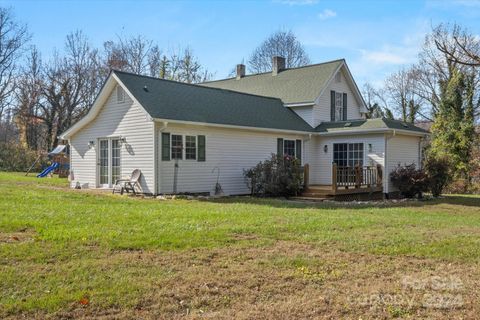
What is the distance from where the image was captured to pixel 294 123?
20156 millimetres

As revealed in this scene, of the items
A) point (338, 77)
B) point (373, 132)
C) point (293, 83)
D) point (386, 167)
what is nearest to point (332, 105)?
point (338, 77)

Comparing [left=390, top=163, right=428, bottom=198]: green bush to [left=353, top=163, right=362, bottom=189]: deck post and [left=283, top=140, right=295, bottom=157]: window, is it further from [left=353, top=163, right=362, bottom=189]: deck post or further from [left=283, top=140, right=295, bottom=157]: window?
[left=283, top=140, right=295, bottom=157]: window

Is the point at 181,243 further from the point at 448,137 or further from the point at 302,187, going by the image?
the point at 448,137

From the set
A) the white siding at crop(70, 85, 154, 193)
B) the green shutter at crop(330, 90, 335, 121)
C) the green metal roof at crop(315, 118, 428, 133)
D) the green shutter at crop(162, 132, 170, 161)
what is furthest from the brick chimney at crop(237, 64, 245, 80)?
the green shutter at crop(162, 132, 170, 161)

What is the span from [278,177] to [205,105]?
158 inches

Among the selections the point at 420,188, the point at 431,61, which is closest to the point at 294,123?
the point at 420,188

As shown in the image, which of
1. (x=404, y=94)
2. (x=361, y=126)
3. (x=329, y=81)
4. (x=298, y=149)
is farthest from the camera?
(x=404, y=94)

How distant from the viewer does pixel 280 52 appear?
46.8m

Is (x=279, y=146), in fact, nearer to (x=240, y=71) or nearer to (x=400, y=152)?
(x=400, y=152)

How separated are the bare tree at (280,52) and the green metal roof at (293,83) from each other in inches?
818

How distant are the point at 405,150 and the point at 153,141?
1124 cm

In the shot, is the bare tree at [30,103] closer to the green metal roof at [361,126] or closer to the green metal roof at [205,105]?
the green metal roof at [205,105]

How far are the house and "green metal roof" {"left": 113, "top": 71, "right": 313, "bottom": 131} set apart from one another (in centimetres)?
5

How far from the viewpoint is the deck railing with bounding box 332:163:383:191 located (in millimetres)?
17256
